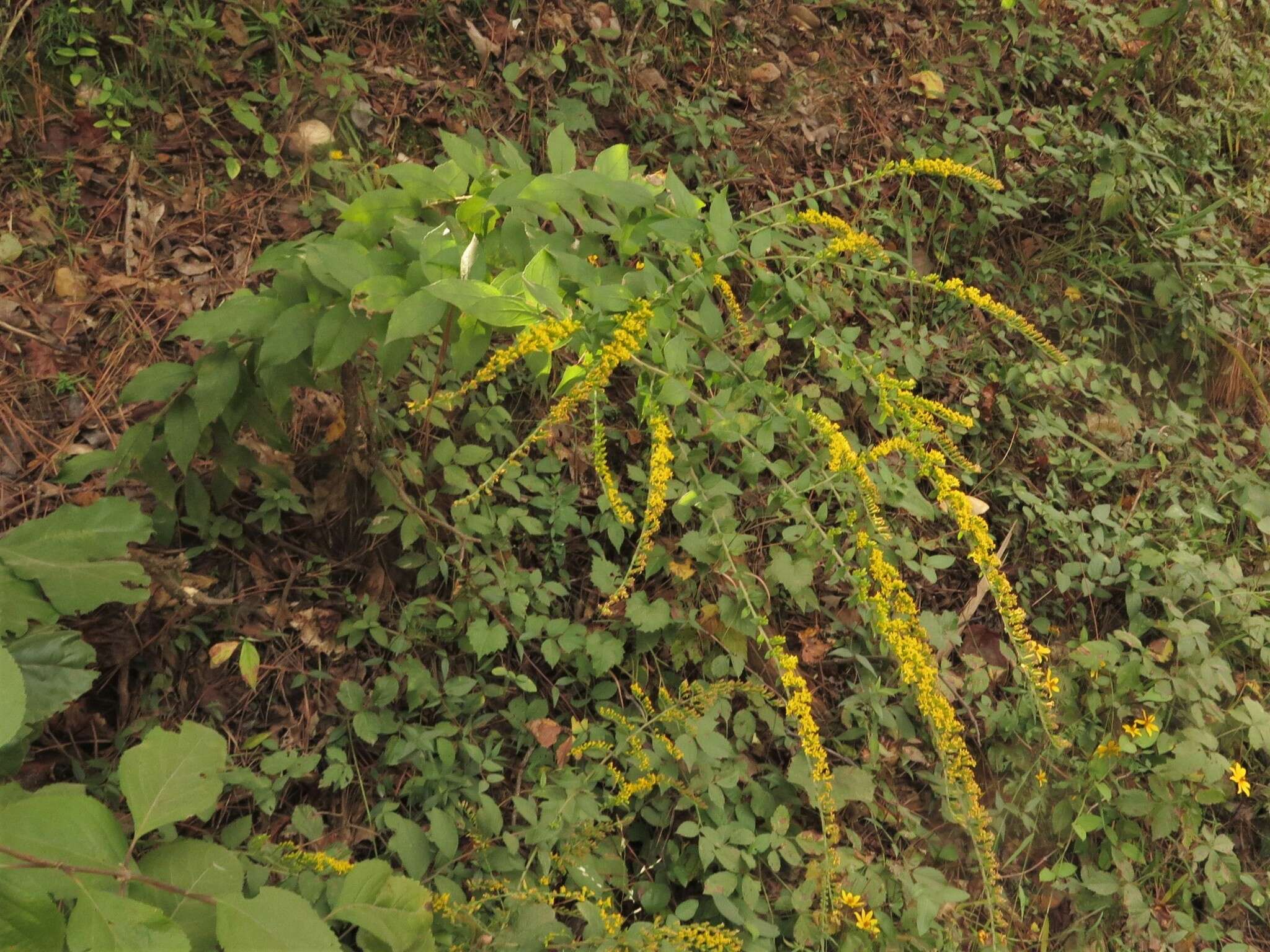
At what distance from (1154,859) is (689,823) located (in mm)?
1370

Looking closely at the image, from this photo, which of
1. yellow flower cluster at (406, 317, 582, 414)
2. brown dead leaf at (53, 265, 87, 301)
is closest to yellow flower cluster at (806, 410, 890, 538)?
yellow flower cluster at (406, 317, 582, 414)

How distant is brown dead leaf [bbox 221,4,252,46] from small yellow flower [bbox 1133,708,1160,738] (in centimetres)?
317

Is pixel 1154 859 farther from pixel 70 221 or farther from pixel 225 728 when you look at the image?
pixel 70 221

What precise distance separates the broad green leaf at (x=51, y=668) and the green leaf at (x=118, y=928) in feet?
2.05

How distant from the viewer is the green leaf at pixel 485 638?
2.26 m

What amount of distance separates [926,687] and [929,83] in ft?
9.12

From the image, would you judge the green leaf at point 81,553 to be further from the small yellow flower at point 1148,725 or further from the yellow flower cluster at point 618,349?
the small yellow flower at point 1148,725

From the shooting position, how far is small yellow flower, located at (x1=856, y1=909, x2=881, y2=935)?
6.92 ft

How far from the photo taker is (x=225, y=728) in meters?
2.16

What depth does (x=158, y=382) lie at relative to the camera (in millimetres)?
1914

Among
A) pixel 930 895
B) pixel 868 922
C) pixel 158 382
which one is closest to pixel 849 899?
pixel 868 922

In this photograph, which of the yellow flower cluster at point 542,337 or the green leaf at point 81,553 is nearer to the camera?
the yellow flower cluster at point 542,337

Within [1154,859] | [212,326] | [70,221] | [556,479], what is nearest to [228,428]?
[212,326]

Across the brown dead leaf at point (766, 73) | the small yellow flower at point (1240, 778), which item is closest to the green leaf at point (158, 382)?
the brown dead leaf at point (766, 73)
